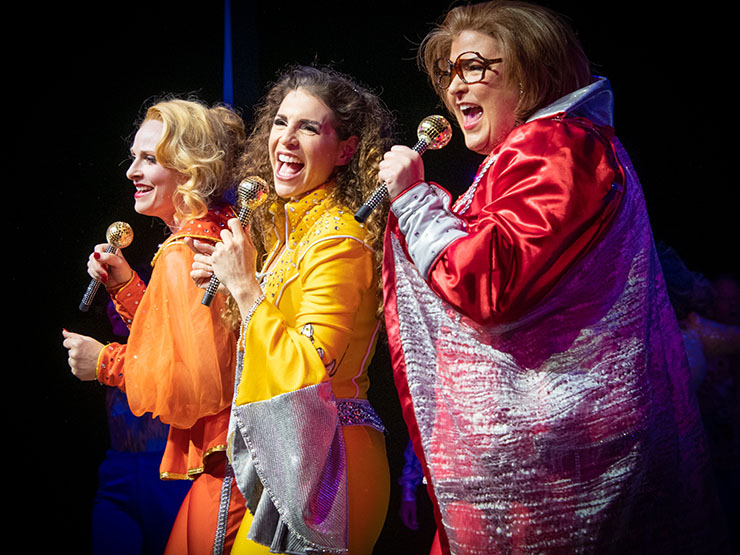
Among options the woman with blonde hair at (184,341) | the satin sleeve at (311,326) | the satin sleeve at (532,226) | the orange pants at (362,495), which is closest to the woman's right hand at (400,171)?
the satin sleeve at (532,226)

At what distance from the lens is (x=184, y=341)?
2225 mm

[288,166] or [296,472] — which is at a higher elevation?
[288,166]

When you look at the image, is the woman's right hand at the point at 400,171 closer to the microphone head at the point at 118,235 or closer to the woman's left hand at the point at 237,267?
the woman's left hand at the point at 237,267

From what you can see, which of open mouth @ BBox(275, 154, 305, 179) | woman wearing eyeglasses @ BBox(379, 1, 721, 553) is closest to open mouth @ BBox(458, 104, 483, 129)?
woman wearing eyeglasses @ BBox(379, 1, 721, 553)

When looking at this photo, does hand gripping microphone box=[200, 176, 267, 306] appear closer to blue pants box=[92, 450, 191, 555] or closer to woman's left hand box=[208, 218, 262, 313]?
woman's left hand box=[208, 218, 262, 313]

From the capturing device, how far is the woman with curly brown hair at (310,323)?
1837mm

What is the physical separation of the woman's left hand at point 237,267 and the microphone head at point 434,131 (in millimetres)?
557

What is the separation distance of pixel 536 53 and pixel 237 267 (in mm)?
930

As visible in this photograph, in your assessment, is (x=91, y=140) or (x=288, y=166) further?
(x=91, y=140)

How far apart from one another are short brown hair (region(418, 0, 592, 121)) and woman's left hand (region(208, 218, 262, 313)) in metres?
0.80

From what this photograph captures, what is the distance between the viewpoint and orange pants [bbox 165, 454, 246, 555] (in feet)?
7.00

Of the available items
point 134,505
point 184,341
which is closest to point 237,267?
point 184,341

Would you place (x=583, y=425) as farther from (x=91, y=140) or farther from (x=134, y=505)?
(x=91, y=140)

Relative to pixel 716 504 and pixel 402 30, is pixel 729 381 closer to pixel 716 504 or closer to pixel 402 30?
pixel 716 504
